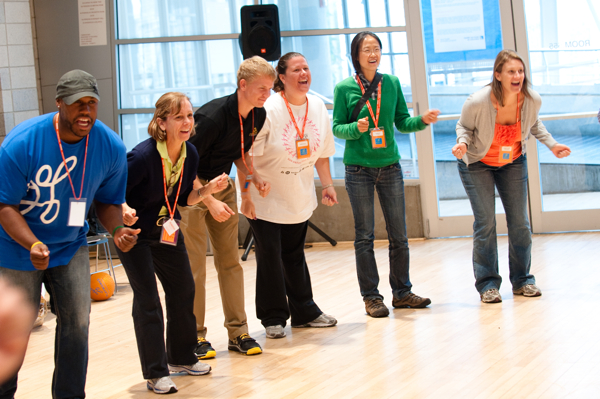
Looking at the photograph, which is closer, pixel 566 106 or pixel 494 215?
pixel 494 215

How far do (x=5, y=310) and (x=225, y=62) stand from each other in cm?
511

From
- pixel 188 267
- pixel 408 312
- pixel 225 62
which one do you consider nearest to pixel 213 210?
pixel 188 267

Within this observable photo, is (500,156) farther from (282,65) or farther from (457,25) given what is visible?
(457,25)

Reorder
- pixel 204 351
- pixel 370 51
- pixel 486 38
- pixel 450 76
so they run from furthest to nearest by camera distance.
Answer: pixel 450 76 < pixel 486 38 < pixel 370 51 < pixel 204 351

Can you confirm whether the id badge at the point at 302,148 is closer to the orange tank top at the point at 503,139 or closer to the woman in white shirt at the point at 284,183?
the woman in white shirt at the point at 284,183

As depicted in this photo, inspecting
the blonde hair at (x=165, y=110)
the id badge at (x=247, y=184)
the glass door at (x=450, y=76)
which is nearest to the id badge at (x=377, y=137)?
the id badge at (x=247, y=184)

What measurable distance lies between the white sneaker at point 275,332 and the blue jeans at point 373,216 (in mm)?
608

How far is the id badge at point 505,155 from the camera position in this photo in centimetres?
379

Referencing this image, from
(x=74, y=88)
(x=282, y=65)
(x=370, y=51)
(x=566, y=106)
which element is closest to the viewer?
(x=74, y=88)

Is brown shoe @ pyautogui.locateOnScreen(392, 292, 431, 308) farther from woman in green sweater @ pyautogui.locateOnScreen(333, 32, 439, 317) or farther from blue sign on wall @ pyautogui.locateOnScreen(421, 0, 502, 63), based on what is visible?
blue sign on wall @ pyautogui.locateOnScreen(421, 0, 502, 63)

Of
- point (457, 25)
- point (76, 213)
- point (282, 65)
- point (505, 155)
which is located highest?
point (457, 25)

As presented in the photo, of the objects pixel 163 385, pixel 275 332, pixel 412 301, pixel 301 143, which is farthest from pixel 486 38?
pixel 163 385

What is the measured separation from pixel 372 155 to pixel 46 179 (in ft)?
6.62

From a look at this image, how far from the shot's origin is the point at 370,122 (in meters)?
3.79
